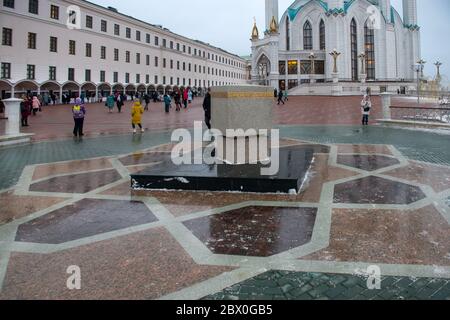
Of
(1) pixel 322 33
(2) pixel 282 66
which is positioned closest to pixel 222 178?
(2) pixel 282 66

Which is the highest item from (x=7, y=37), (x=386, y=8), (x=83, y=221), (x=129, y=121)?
(x=386, y=8)

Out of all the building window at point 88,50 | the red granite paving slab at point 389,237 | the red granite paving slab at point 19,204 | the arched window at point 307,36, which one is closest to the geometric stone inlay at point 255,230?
the red granite paving slab at point 389,237

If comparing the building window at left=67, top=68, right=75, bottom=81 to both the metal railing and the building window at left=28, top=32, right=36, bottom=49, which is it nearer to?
the building window at left=28, top=32, right=36, bottom=49

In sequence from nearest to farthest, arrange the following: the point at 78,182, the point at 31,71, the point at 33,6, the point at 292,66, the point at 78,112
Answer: the point at 78,182 → the point at 78,112 → the point at 31,71 → the point at 33,6 → the point at 292,66

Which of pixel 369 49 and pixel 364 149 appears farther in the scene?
pixel 369 49

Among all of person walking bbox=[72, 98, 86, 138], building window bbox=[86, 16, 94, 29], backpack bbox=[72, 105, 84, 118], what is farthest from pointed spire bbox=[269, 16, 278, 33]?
backpack bbox=[72, 105, 84, 118]

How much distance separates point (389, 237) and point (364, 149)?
6.84 meters

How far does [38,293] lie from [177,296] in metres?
1.17

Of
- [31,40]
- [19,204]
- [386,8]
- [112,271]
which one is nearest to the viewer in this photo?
[112,271]

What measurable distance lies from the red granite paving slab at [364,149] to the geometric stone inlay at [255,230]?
5.63 m

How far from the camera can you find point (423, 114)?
1712 cm

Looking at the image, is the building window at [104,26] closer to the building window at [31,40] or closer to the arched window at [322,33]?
the building window at [31,40]

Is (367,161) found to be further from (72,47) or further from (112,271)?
(72,47)
